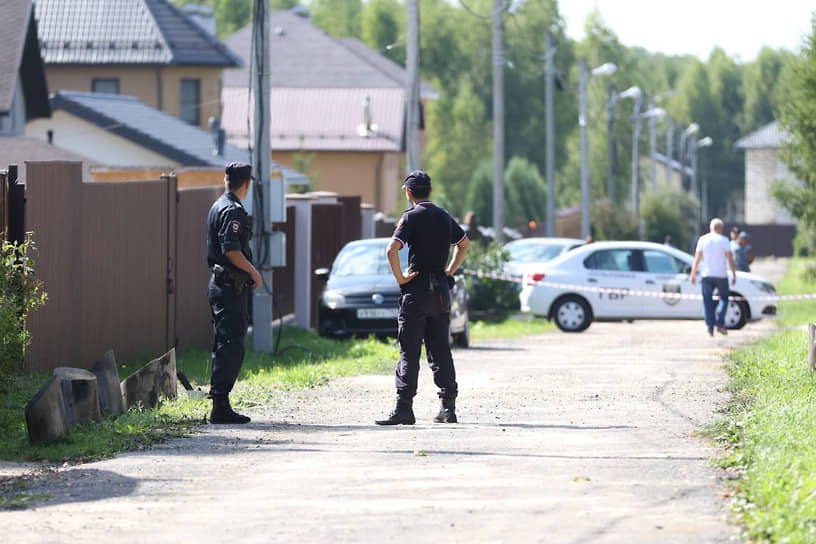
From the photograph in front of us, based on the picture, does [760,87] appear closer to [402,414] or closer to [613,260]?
[613,260]

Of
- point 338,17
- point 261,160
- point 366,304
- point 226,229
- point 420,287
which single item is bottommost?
point 366,304

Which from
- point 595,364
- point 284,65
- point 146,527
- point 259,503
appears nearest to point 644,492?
point 259,503

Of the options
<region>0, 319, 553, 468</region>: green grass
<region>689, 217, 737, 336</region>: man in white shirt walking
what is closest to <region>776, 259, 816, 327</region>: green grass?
<region>689, 217, 737, 336</region>: man in white shirt walking

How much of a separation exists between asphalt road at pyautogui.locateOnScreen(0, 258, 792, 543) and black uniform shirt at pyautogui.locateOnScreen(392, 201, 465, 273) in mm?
1129

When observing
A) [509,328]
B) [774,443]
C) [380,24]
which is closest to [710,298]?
[509,328]

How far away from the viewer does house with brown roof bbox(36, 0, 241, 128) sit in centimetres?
5347

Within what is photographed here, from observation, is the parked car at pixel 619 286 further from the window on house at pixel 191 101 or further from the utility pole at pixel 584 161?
the window on house at pixel 191 101

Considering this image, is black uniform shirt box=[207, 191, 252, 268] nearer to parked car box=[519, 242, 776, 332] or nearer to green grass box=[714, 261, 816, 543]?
green grass box=[714, 261, 816, 543]

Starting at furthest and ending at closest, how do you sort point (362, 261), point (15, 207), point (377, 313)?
1. point (362, 261)
2. point (377, 313)
3. point (15, 207)

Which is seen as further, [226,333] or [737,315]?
[737,315]

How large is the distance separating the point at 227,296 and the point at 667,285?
15.9 m

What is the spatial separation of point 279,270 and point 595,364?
6.12 meters

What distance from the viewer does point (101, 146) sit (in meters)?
40.3

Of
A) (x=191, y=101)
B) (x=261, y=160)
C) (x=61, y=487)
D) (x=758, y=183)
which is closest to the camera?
(x=61, y=487)
